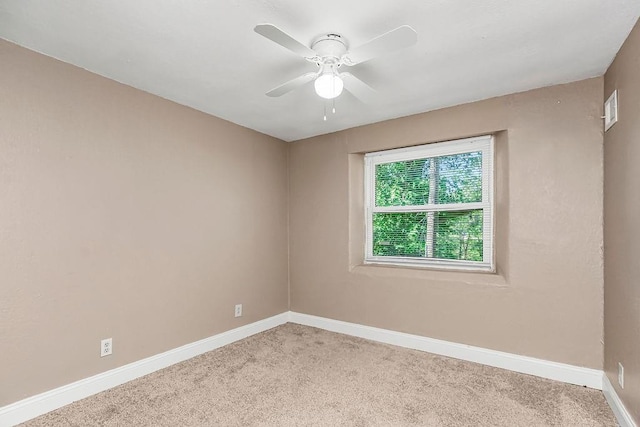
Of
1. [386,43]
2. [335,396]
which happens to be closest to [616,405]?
[335,396]

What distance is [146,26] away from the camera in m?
1.74

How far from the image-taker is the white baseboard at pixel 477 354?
92.9 inches

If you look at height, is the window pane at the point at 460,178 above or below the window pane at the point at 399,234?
above

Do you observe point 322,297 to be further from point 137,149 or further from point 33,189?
point 33,189

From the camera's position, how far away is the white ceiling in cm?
159

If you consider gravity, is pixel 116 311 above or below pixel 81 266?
below

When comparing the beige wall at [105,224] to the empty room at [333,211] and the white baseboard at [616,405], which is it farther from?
the white baseboard at [616,405]

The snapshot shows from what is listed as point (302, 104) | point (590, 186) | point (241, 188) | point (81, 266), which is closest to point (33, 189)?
point (81, 266)

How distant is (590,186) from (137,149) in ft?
11.0

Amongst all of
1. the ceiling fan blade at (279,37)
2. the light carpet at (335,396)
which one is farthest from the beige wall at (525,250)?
the ceiling fan blade at (279,37)

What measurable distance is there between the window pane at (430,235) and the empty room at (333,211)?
21 mm

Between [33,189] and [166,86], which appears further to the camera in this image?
[166,86]

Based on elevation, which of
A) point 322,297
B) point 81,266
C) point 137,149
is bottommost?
point 322,297

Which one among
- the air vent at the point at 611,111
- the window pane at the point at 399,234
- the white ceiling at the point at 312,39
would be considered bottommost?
the window pane at the point at 399,234
